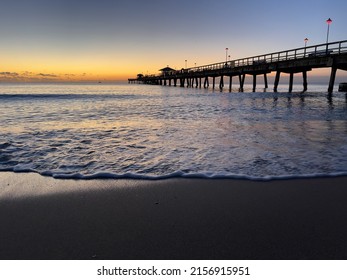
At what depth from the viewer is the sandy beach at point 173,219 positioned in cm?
192

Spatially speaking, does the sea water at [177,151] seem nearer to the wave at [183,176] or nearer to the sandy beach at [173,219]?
the wave at [183,176]

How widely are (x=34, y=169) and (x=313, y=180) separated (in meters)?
4.11

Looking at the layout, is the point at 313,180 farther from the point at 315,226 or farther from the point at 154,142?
the point at 154,142

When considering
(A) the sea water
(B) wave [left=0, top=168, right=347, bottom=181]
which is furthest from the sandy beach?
(A) the sea water

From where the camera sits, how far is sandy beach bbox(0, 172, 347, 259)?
1.92 meters

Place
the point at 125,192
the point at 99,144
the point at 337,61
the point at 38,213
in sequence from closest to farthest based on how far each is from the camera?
the point at 38,213 → the point at 125,192 → the point at 99,144 → the point at 337,61

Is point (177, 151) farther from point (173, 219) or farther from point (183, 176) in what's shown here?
point (173, 219)

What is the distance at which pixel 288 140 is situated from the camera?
5988mm

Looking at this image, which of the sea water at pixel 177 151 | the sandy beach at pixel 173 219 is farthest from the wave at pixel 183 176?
the sandy beach at pixel 173 219

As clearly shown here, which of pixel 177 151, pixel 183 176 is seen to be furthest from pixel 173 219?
pixel 177 151

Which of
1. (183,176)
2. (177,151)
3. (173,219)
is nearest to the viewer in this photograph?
(173,219)

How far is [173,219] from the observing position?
242 cm

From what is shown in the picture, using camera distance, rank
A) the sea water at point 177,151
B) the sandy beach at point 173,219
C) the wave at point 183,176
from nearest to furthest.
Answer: the sandy beach at point 173,219, the wave at point 183,176, the sea water at point 177,151
